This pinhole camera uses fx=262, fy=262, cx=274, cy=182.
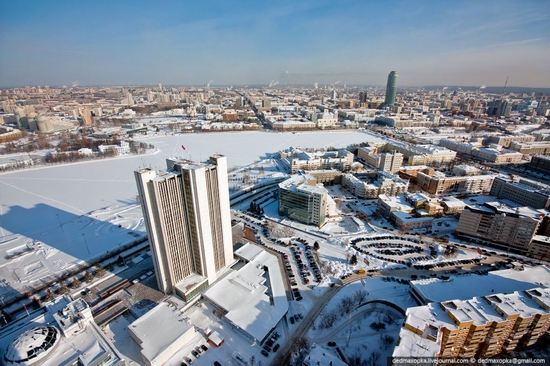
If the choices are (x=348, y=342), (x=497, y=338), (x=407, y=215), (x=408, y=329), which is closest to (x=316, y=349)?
(x=348, y=342)

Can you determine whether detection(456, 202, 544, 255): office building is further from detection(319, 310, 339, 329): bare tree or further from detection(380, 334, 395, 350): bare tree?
detection(319, 310, 339, 329): bare tree

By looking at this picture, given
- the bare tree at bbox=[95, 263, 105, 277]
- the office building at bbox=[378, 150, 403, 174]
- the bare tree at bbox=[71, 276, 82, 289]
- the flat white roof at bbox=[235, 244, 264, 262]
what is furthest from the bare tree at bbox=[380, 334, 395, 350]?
the office building at bbox=[378, 150, 403, 174]

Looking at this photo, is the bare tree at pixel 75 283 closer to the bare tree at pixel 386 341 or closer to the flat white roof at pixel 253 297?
the flat white roof at pixel 253 297

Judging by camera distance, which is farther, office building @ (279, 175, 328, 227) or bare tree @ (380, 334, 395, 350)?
office building @ (279, 175, 328, 227)

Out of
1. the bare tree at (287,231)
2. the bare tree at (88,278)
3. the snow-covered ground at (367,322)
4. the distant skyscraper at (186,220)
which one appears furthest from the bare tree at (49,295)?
the bare tree at (287,231)

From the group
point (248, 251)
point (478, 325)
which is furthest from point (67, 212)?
point (478, 325)

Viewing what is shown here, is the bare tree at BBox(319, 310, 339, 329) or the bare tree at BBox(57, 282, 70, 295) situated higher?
the bare tree at BBox(57, 282, 70, 295)

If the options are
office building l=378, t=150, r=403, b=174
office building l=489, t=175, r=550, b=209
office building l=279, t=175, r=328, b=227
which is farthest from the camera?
office building l=378, t=150, r=403, b=174
